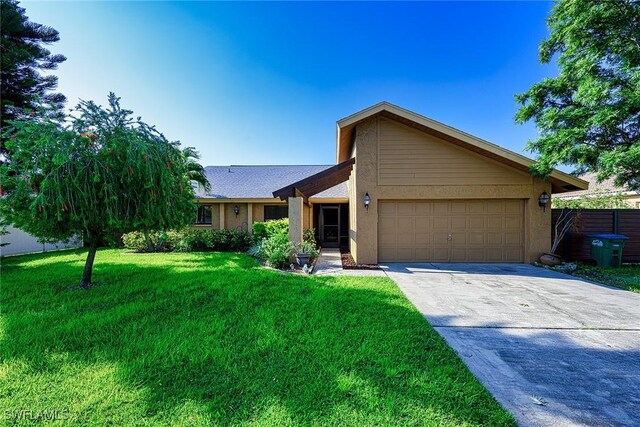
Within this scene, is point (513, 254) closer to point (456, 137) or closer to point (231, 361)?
point (456, 137)

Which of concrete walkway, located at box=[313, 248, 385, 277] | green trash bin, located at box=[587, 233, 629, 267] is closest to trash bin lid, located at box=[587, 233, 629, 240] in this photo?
green trash bin, located at box=[587, 233, 629, 267]

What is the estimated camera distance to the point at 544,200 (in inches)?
358

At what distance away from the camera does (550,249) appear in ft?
30.6

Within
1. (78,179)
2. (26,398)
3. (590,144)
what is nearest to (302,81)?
(78,179)

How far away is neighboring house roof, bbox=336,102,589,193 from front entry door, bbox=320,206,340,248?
22.8 ft

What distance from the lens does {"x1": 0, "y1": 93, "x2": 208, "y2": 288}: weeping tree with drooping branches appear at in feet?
17.0

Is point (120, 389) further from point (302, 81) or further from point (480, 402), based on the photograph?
point (302, 81)

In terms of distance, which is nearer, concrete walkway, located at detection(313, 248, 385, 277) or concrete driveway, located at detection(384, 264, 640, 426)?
concrete driveway, located at detection(384, 264, 640, 426)

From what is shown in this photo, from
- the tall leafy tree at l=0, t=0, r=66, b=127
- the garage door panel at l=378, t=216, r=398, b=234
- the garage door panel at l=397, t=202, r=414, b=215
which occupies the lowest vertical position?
the garage door panel at l=378, t=216, r=398, b=234

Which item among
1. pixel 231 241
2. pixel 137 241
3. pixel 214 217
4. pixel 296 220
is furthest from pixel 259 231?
pixel 137 241

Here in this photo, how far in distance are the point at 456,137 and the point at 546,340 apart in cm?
689

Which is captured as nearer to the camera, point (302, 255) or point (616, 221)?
point (302, 255)

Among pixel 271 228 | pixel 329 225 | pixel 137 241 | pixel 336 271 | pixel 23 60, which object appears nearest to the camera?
pixel 336 271

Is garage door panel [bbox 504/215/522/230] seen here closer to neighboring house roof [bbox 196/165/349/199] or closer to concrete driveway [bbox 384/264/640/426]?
concrete driveway [bbox 384/264/640/426]
